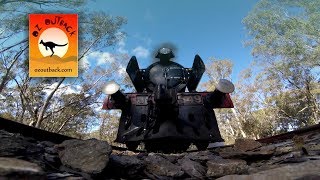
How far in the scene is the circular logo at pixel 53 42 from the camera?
10875 millimetres

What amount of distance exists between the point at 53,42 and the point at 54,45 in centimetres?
13

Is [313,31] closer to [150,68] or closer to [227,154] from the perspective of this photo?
[150,68]

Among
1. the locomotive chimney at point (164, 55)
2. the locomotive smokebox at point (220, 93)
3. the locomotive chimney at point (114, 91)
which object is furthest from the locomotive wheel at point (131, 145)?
the locomotive chimney at point (164, 55)

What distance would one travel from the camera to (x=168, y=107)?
5746mm

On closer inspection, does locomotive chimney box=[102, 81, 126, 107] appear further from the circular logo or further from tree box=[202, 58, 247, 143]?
tree box=[202, 58, 247, 143]

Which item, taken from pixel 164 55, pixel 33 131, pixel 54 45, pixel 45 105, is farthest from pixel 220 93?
pixel 45 105

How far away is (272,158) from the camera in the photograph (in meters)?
3.58

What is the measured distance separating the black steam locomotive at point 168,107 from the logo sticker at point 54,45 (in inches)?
179

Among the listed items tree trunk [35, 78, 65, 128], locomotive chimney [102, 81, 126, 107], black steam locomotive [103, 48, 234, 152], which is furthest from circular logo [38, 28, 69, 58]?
tree trunk [35, 78, 65, 128]

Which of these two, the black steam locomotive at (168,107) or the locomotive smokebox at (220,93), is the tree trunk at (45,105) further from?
the locomotive smokebox at (220,93)

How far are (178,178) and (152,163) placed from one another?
0.33 m

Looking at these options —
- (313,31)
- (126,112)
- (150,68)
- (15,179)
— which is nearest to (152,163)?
(15,179)

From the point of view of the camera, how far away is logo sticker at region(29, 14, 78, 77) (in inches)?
429

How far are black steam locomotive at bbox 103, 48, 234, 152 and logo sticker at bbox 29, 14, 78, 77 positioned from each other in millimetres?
4536
